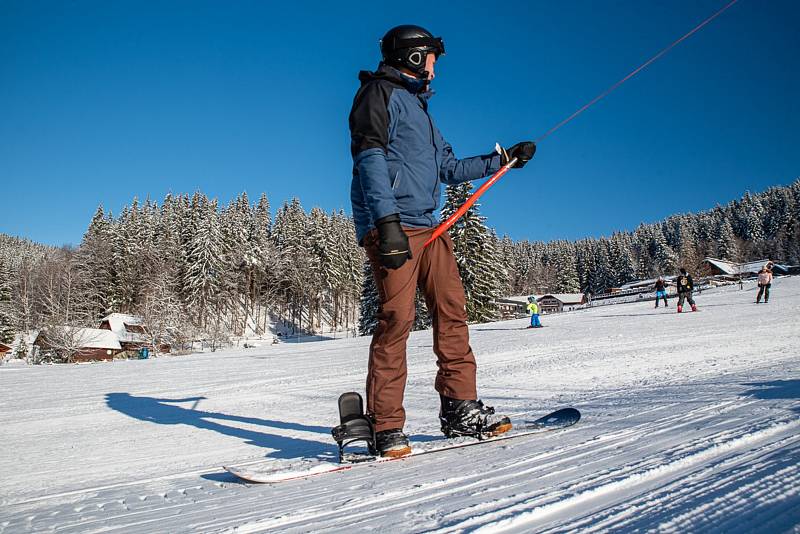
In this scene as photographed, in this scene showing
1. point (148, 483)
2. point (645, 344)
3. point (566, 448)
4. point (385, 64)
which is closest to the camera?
point (566, 448)

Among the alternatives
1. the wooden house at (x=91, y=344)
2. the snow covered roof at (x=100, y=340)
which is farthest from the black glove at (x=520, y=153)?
the snow covered roof at (x=100, y=340)

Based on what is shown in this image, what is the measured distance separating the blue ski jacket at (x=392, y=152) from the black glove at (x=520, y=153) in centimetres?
58

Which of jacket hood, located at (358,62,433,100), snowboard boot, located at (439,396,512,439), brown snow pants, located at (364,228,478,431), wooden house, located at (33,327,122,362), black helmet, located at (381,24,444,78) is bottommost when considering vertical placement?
wooden house, located at (33,327,122,362)

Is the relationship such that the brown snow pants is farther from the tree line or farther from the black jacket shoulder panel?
the tree line

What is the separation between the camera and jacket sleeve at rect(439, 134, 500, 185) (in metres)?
3.35

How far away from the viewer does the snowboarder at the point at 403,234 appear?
8.36 feet

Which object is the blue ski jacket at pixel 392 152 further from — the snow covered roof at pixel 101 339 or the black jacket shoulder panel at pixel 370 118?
the snow covered roof at pixel 101 339

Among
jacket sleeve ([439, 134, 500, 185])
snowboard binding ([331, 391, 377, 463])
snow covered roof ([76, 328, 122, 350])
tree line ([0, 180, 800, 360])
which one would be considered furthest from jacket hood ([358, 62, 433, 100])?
snow covered roof ([76, 328, 122, 350])

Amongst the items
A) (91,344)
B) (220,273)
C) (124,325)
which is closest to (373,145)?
(91,344)

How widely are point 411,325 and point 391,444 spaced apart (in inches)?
25.9

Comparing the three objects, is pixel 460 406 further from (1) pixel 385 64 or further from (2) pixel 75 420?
(2) pixel 75 420

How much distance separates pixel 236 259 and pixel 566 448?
63.2 metres

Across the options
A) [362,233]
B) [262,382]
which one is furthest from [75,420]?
[362,233]

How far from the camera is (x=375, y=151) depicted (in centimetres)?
259
